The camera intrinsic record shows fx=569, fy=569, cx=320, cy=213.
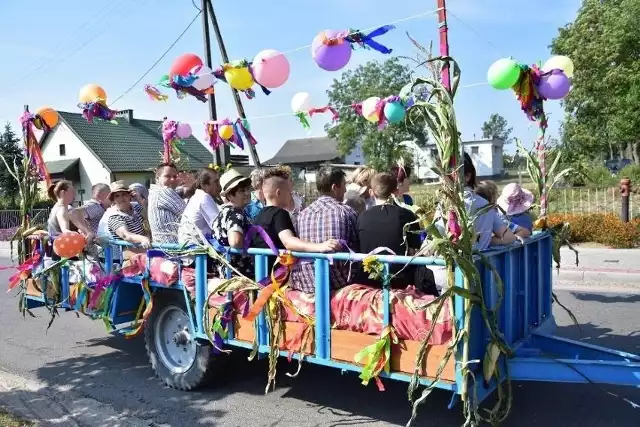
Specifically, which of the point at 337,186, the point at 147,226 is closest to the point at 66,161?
the point at 147,226

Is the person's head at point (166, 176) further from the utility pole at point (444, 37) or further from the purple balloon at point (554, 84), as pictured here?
the purple balloon at point (554, 84)

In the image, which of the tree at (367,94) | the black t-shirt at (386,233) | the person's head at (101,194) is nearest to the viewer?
the black t-shirt at (386,233)

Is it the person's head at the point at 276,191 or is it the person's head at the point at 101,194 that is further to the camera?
the person's head at the point at 101,194

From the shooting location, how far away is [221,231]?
4363 mm

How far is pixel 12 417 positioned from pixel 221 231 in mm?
2043

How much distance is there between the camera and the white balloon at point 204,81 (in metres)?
6.04

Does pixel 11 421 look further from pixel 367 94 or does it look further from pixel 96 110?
pixel 367 94

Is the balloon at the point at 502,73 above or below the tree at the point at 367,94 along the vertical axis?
below

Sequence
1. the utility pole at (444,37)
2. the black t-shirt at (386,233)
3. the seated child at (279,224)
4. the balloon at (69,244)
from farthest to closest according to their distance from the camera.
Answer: the balloon at (69,244) → the black t-shirt at (386,233) → the seated child at (279,224) → the utility pole at (444,37)

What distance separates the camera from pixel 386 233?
3.90m

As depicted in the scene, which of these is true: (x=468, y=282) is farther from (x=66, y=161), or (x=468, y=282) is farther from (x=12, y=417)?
(x=66, y=161)

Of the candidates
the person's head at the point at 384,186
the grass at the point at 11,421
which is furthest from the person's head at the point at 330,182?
the grass at the point at 11,421

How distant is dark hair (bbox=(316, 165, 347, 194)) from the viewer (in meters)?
4.43

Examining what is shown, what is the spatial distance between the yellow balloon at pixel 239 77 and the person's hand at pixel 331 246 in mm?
2630
